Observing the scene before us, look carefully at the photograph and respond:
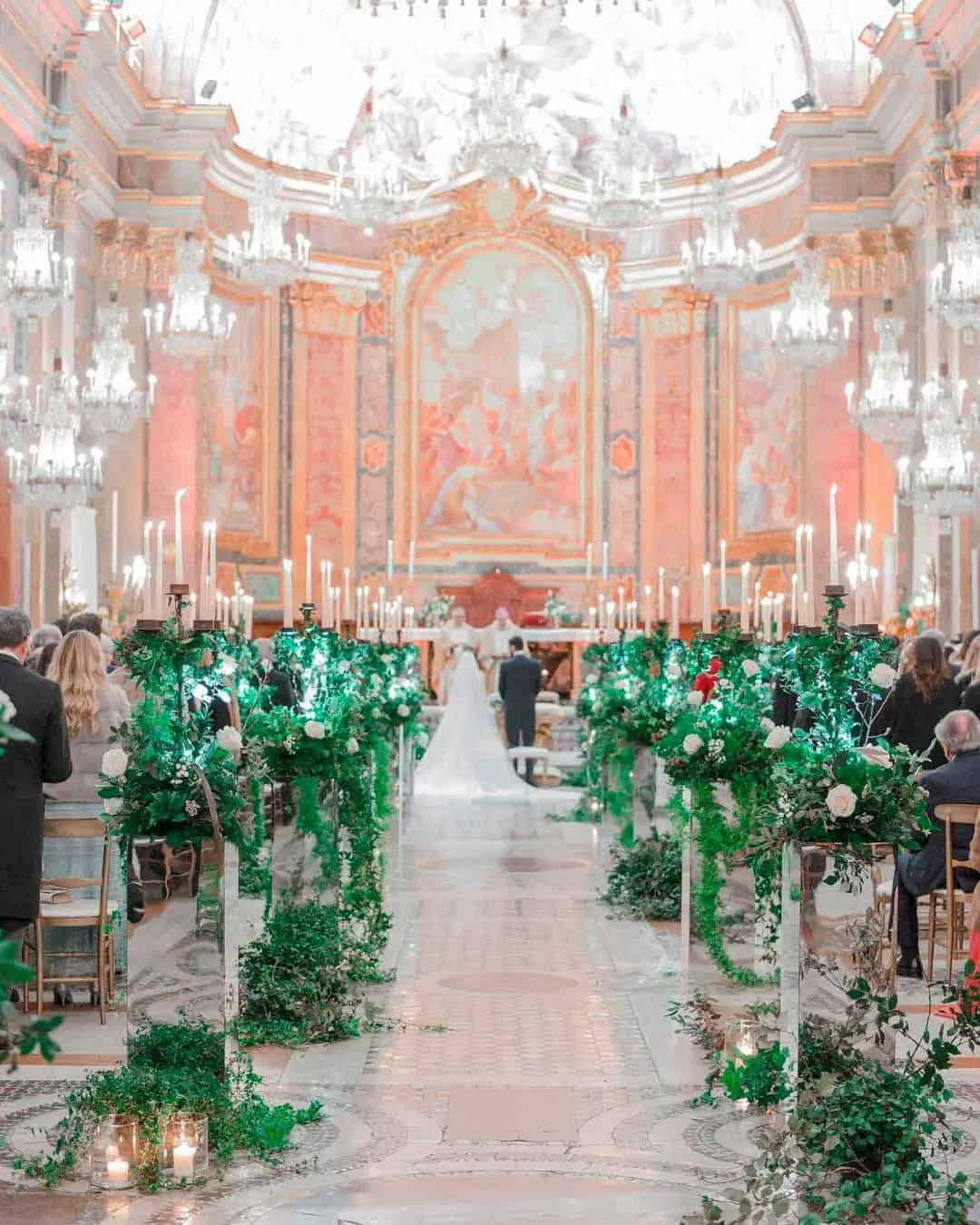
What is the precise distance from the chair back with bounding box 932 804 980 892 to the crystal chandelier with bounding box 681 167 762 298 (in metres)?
14.3

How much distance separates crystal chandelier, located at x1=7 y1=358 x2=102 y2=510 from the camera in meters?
17.2

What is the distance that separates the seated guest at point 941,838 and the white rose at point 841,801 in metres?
3.01

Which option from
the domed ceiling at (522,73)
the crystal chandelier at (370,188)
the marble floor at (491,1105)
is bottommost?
the marble floor at (491,1105)

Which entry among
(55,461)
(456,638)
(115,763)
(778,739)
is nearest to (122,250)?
(456,638)

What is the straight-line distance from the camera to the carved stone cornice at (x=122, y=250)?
23406 mm

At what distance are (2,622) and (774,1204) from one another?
3.71 meters

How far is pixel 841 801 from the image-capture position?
5953 millimetres

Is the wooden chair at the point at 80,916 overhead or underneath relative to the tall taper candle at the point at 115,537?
underneath

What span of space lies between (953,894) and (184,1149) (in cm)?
464

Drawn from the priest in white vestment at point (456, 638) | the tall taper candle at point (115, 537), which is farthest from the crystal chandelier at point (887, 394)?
the tall taper candle at point (115, 537)

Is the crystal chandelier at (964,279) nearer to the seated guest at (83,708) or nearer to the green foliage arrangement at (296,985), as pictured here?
the green foliage arrangement at (296,985)

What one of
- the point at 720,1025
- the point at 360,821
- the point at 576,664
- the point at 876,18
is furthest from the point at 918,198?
the point at 720,1025

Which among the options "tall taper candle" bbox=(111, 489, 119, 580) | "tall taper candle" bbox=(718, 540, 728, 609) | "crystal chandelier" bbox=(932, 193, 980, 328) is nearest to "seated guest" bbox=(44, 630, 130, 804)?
"tall taper candle" bbox=(718, 540, 728, 609)

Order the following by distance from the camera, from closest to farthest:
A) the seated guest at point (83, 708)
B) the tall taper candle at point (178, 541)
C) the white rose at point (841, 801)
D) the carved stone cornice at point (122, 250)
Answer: the white rose at point (841, 801) → the tall taper candle at point (178, 541) → the seated guest at point (83, 708) → the carved stone cornice at point (122, 250)
